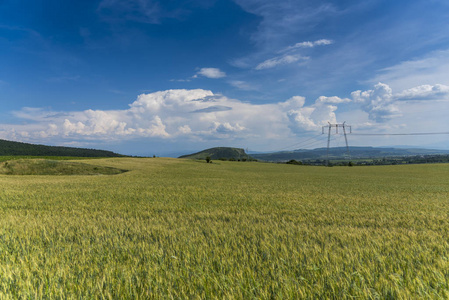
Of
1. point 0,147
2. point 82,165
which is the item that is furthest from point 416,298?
point 0,147

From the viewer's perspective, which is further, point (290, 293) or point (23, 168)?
point (23, 168)

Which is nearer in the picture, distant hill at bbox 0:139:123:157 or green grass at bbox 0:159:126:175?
green grass at bbox 0:159:126:175

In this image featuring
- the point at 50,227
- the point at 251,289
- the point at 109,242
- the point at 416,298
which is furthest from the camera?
the point at 50,227

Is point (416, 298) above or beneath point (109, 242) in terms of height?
above

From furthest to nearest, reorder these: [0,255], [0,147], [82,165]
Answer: [0,147] < [82,165] < [0,255]

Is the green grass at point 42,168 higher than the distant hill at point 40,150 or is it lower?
lower

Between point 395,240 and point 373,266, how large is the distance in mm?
2333

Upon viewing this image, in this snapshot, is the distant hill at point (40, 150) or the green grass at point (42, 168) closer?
the green grass at point (42, 168)

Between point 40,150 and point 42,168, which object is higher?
point 40,150

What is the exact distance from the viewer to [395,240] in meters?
5.08

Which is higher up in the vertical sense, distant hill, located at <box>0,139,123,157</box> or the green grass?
distant hill, located at <box>0,139,123,157</box>

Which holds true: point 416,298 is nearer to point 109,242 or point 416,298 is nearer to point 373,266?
point 373,266

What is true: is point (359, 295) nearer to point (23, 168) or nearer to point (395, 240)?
point (395, 240)

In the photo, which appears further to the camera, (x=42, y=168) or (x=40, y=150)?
(x=40, y=150)
